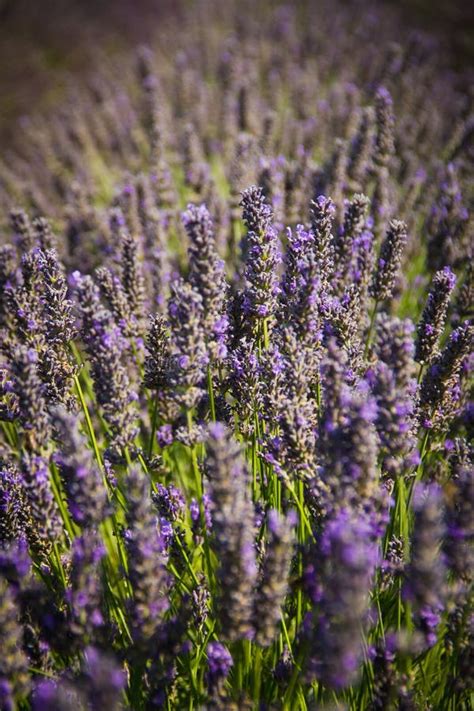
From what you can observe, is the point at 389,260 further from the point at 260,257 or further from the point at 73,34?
the point at 73,34

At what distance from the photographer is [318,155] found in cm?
562

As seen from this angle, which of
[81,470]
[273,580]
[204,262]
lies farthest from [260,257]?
[273,580]

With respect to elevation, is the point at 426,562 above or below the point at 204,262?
below

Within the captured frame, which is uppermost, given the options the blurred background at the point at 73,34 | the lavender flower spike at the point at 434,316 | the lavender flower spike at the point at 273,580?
the blurred background at the point at 73,34

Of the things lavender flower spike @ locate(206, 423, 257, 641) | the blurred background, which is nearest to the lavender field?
lavender flower spike @ locate(206, 423, 257, 641)

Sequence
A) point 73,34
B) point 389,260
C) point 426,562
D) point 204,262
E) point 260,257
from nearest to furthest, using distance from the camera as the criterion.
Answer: point 426,562 → point 204,262 → point 260,257 → point 389,260 → point 73,34

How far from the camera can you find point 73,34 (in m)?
12.4

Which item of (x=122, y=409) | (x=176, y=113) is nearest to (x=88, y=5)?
(x=176, y=113)

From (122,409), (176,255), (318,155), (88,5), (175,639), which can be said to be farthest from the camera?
(88,5)

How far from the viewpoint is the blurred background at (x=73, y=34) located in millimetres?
9867

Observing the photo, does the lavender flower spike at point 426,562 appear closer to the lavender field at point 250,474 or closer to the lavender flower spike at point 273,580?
the lavender field at point 250,474

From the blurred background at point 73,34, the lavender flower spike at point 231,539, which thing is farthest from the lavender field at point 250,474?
the blurred background at point 73,34

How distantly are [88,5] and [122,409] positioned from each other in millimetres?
15593

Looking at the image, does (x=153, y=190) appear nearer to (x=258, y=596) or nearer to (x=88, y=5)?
(x=258, y=596)
